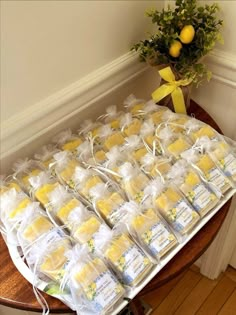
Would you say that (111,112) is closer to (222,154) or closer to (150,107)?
(150,107)

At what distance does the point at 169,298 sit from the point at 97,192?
0.86 m

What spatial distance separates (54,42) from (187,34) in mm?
308

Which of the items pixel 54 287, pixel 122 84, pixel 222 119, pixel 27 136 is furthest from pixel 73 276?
pixel 222 119

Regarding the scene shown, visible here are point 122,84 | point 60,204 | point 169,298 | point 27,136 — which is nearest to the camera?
point 60,204

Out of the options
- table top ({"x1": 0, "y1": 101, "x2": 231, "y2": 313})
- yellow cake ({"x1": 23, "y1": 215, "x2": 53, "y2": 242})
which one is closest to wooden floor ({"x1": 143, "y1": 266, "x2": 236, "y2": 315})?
table top ({"x1": 0, "y1": 101, "x2": 231, "y2": 313})

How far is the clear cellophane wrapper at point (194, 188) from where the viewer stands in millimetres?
757

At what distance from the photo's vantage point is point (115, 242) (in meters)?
0.67

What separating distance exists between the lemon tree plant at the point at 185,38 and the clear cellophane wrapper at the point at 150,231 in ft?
1.31

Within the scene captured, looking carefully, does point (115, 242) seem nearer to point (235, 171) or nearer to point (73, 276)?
point (73, 276)

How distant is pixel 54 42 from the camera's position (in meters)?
0.82

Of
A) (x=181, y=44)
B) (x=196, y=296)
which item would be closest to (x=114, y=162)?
(x=181, y=44)

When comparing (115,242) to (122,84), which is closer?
(115,242)

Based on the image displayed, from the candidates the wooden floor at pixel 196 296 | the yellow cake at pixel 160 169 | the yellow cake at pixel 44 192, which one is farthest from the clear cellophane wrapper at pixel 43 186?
the wooden floor at pixel 196 296

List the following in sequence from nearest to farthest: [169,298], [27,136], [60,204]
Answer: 1. [60,204]
2. [27,136]
3. [169,298]
